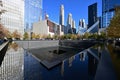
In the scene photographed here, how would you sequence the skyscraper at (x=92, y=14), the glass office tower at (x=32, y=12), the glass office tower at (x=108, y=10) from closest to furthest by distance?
1. the glass office tower at (x=108, y=10)
2. the skyscraper at (x=92, y=14)
3. the glass office tower at (x=32, y=12)

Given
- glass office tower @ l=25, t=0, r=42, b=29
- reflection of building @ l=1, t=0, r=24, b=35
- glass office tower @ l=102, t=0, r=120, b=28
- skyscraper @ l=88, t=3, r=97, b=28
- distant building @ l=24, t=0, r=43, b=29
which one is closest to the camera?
reflection of building @ l=1, t=0, r=24, b=35

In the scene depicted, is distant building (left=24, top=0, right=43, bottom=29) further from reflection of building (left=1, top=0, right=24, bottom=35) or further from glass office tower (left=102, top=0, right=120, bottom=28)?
glass office tower (left=102, top=0, right=120, bottom=28)

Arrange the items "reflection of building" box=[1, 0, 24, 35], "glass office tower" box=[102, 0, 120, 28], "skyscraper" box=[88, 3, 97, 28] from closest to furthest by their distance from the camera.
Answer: "reflection of building" box=[1, 0, 24, 35], "glass office tower" box=[102, 0, 120, 28], "skyscraper" box=[88, 3, 97, 28]

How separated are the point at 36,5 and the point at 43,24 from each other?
73.2m

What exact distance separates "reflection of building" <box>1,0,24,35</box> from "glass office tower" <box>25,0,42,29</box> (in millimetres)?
52346

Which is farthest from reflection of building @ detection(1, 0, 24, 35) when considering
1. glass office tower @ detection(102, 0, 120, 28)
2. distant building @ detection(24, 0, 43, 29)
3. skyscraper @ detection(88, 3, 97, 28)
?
skyscraper @ detection(88, 3, 97, 28)

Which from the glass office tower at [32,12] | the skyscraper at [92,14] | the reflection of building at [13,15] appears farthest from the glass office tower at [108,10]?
the glass office tower at [32,12]

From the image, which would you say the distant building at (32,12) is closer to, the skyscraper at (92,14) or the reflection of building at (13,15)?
the reflection of building at (13,15)

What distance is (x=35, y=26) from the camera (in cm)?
12488

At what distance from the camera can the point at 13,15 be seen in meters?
100

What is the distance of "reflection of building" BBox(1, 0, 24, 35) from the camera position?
304ft

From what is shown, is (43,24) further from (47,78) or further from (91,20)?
(47,78)

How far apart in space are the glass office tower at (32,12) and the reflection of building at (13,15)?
52346 millimetres

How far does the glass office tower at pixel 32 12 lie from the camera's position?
162 metres
